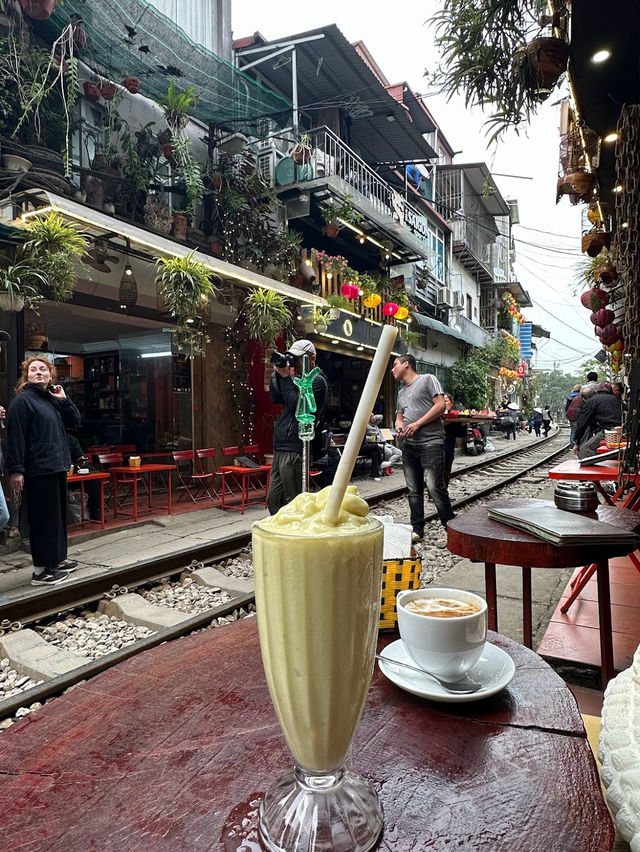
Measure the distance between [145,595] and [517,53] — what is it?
15.4 ft

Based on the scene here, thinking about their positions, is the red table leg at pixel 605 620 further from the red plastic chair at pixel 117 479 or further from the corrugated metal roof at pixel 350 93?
the corrugated metal roof at pixel 350 93

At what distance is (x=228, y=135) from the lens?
890 cm

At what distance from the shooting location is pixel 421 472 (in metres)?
5.16

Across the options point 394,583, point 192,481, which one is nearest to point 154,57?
point 192,481

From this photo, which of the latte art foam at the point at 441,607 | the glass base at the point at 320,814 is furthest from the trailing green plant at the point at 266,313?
the glass base at the point at 320,814

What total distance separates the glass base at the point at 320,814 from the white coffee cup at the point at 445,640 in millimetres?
266

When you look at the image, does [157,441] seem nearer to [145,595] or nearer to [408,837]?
[145,595]

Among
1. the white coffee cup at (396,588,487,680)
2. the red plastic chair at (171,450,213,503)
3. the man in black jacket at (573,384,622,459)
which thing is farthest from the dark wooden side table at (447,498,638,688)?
the red plastic chair at (171,450,213,503)

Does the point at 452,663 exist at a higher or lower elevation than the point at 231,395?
lower

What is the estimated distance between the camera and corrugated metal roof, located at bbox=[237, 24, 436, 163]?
9.68 m

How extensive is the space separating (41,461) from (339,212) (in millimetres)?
7861

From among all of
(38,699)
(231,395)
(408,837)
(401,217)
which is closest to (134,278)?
(231,395)

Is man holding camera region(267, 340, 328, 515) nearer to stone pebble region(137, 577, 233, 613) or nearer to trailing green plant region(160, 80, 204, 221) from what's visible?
stone pebble region(137, 577, 233, 613)

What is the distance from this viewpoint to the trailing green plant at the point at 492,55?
3.63 meters
